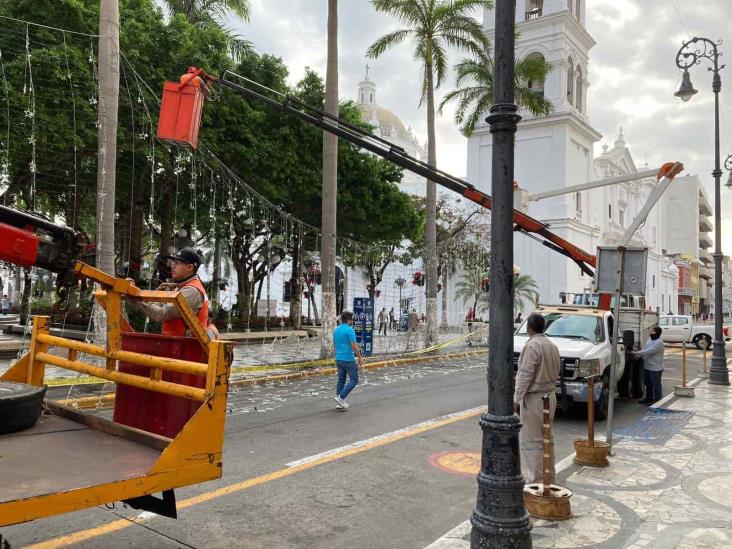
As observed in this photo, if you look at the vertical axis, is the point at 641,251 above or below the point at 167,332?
above

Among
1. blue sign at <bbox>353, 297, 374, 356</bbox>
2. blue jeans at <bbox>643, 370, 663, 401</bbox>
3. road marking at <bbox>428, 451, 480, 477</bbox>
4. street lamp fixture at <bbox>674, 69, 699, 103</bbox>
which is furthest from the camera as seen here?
blue sign at <bbox>353, 297, 374, 356</bbox>

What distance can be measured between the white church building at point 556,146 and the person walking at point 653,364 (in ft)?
98.9

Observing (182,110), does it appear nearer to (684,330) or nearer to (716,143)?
(716,143)

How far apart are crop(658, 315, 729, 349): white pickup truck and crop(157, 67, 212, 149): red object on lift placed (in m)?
26.8

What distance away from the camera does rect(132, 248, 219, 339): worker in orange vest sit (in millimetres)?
4465

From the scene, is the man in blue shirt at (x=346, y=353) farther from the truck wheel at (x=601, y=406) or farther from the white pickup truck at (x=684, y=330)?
the white pickup truck at (x=684, y=330)

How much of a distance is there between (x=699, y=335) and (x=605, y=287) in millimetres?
26281

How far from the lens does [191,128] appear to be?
898 centimetres

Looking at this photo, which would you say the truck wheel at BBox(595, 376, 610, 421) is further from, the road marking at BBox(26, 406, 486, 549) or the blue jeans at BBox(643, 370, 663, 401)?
the blue jeans at BBox(643, 370, 663, 401)

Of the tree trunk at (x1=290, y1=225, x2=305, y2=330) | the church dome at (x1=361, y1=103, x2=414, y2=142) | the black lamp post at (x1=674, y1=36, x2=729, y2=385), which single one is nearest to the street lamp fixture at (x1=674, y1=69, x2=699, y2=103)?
the black lamp post at (x1=674, y1=36, x2=729, y2=385)

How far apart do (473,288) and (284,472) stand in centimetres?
3372

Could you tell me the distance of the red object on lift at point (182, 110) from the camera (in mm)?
8945

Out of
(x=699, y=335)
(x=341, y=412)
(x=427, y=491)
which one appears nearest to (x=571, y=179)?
(x=699, y=335)

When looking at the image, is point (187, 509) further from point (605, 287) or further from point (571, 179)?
point (571, 179)
